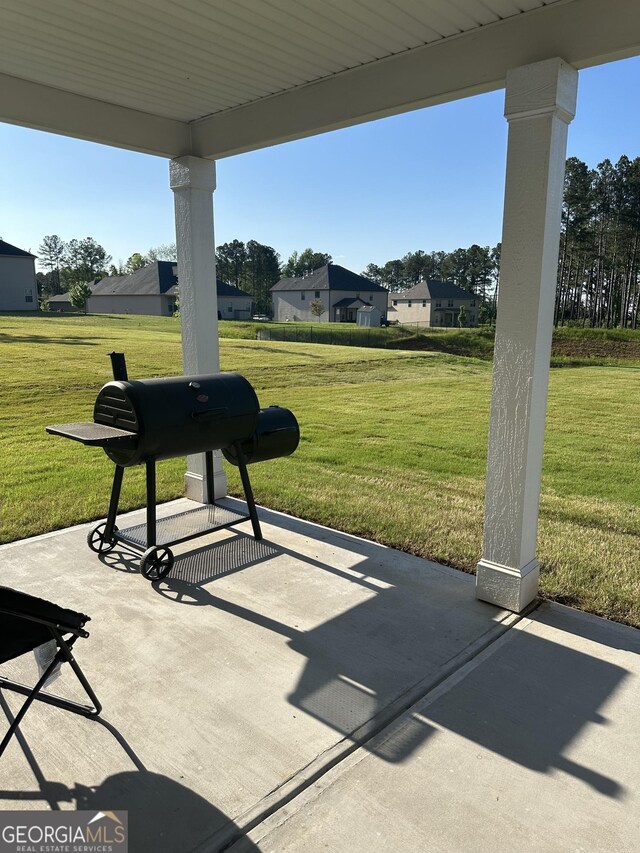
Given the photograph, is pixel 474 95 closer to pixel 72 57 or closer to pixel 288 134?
pixel 288 134

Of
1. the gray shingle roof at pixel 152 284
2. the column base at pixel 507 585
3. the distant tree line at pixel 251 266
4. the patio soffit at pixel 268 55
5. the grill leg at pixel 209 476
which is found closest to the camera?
the patio soffit at pixel 268 55

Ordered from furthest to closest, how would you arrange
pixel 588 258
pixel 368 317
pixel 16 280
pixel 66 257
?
1. pixel 66 257
2. pixel 368 317
3. pixel 588 258
4. pixel 16 280

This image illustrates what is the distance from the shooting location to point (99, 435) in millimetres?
3287

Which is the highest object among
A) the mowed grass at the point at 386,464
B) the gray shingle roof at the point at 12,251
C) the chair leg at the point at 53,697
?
the gray shingle roof at the point at 12,251

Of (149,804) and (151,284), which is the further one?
(151,284)

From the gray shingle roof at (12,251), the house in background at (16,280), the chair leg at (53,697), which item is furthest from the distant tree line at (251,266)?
the chair leg at (53,697)

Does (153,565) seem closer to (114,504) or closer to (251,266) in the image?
(114,504)

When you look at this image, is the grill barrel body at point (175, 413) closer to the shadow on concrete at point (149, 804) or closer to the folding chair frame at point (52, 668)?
the folding chair frame at point (52, 668)

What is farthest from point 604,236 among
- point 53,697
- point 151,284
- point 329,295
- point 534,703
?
point 53,697

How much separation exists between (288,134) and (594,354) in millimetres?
25340

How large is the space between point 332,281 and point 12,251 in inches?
1000

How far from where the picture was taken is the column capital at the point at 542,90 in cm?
265

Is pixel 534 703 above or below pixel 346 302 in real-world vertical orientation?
below

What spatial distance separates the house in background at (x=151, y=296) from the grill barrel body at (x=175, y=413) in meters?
38.4
